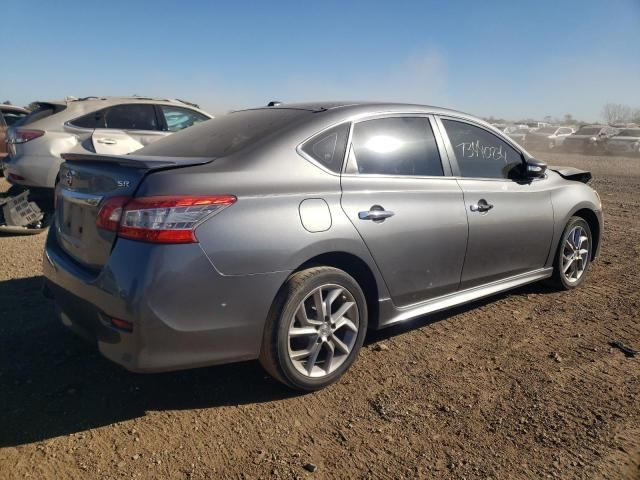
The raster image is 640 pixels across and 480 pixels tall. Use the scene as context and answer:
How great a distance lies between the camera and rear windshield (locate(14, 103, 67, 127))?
7020mm

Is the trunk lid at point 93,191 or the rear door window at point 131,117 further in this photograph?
the rear door window at point 131,117

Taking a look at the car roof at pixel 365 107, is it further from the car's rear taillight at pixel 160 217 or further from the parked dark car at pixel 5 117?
the parked dark car at pixel 5 117

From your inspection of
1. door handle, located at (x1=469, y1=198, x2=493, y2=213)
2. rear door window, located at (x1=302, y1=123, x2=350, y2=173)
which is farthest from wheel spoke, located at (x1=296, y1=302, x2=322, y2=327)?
door handle, located at (x1=469, y1=198, x2=493, y2=213)

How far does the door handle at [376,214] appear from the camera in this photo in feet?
9.86

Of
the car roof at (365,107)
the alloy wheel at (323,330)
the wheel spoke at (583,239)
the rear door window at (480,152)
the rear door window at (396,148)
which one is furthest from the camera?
the wheel spoke at (583,239)

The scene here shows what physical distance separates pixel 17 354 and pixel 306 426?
196cm

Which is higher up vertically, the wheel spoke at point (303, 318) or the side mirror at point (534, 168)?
the side mirror at point (534, 168)

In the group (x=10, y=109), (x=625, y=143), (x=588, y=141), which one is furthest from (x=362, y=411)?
(x=588, y=141)

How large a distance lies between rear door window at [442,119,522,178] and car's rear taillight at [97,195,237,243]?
2074 mm

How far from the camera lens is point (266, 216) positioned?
262 centimetres

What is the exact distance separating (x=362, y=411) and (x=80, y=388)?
5.23 ft

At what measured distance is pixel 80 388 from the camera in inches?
114

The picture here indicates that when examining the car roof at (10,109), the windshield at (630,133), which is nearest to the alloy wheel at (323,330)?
the car roof at (10,109)

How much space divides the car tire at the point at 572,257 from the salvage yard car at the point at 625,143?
87.4ft
